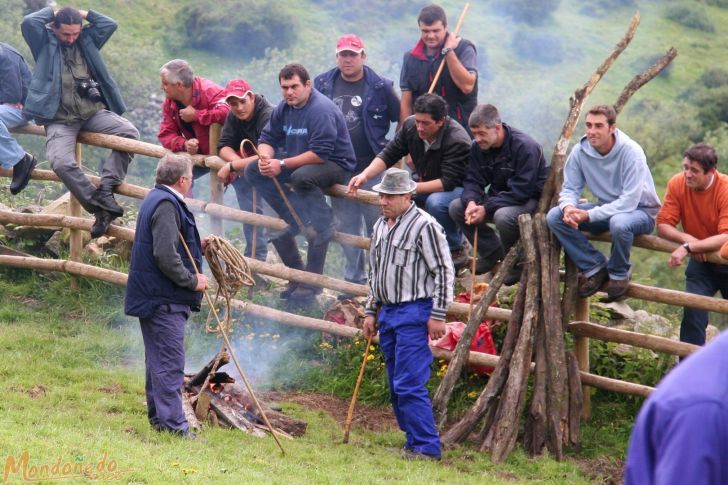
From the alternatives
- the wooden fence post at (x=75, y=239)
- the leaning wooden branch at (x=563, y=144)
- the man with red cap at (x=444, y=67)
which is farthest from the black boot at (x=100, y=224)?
the leaning wooden branch at (x=563, y=144)

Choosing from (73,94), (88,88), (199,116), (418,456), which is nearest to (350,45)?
(199,116)

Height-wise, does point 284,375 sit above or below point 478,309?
below

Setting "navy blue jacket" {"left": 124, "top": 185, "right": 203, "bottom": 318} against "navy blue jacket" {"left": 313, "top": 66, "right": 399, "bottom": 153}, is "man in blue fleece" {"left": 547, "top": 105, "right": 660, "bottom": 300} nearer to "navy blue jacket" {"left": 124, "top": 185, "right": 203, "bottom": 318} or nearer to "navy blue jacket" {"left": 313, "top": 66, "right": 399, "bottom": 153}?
"navy blue jacket" {"left": 313, "top": 66, "right": 399, "bottom": 153}

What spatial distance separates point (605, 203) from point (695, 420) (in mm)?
5705

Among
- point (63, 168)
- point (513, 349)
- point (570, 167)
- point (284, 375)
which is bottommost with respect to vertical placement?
point (284, 375)

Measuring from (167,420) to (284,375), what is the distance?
6.86 feet

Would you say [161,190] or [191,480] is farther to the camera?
[161,190]

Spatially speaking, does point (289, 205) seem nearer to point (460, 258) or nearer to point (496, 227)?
point (460, 258)

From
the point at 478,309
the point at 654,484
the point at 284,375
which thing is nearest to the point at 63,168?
the point at 284,375

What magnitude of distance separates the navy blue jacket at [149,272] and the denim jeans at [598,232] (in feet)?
8.73

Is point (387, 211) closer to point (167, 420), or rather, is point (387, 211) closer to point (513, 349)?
point (513, 349)

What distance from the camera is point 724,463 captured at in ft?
7.00

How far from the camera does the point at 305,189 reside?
8.91 m

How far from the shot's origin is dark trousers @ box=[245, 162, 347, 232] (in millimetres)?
8836
